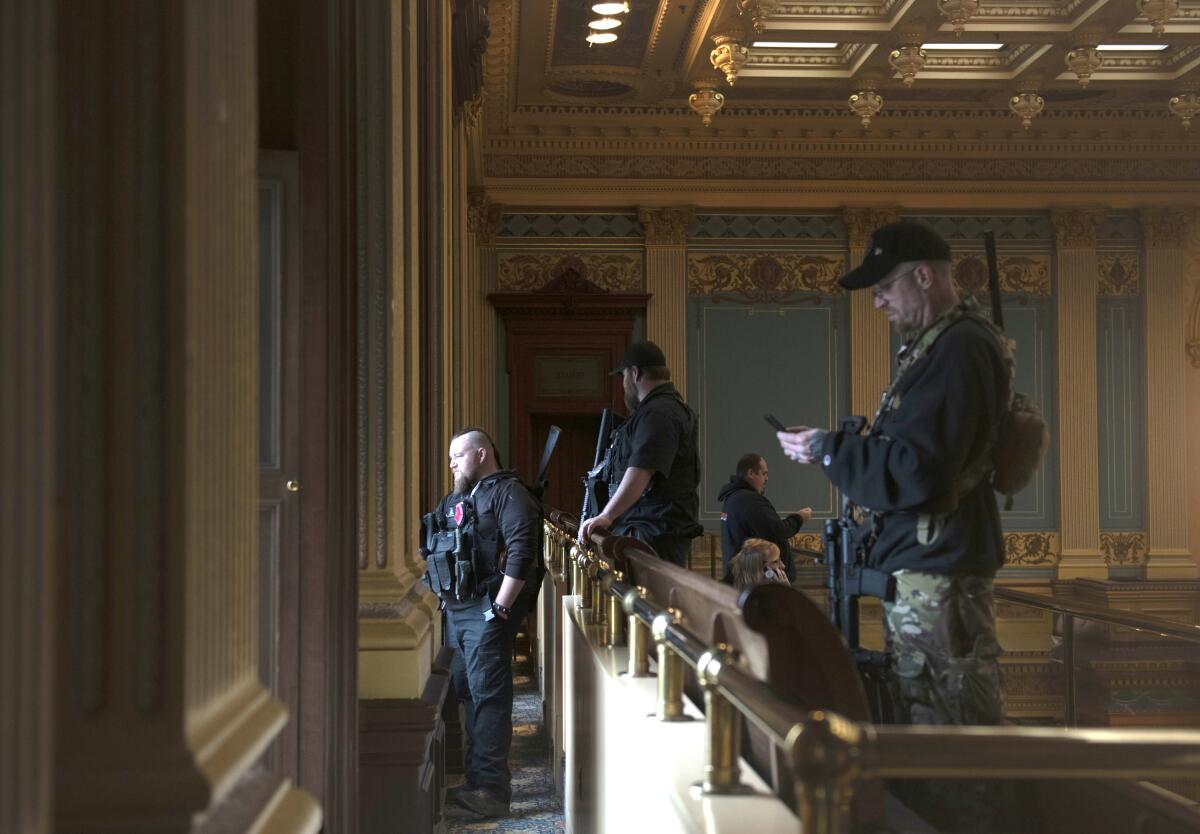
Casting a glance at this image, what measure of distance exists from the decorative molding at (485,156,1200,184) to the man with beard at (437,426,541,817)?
8832 millimetres

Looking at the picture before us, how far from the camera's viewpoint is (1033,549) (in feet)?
46.3

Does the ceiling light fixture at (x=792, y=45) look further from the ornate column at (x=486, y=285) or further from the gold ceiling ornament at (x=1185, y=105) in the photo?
the ornate column at (x=486, y=285)

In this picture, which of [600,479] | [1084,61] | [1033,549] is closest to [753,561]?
[600,479]

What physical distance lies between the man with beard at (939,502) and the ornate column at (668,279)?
1101 centimetres

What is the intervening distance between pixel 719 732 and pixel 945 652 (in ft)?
3.27

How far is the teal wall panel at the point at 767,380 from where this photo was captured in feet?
45.7

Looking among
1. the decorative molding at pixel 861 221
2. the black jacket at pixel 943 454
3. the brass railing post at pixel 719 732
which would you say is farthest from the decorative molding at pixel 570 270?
the brass railing post at pixel 719 732

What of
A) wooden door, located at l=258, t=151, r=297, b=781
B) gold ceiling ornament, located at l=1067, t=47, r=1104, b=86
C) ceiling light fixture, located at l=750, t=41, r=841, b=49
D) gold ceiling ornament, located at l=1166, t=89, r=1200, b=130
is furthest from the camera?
ceiling light fixture, located at l=750, t=41, r=841, b=49

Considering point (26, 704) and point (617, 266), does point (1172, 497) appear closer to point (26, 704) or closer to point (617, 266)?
point (617, 266)

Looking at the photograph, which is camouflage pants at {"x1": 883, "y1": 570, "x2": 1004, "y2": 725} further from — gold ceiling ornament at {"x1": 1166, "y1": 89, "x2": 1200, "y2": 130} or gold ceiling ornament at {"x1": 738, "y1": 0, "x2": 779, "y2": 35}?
gold ceiling ornament at {"x1": 1166, "y1": 89, "x2": 1200, "y2": 130}

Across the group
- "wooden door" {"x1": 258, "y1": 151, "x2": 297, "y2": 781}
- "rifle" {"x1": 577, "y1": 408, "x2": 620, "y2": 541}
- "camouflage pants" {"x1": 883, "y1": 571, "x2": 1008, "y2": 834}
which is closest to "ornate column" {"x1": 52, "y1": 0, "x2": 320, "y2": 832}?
"wooden door" {"x1": 258, "y1": 151, "x2": 297, "y2": 781}

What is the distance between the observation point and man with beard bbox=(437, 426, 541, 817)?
5.30m

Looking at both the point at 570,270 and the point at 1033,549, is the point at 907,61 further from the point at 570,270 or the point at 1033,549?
the point at 1033,549

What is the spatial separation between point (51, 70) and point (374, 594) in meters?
2.53
